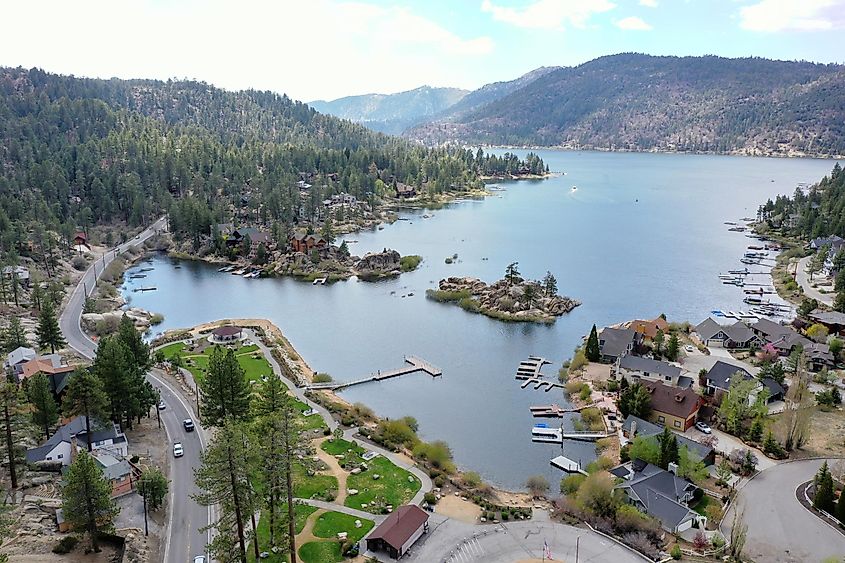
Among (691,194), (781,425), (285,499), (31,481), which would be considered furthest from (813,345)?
(691,194)

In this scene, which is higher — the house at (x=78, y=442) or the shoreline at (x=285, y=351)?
the house at (x=78, y=442)

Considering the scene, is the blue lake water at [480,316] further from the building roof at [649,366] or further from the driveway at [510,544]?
the driveway at [510,544]

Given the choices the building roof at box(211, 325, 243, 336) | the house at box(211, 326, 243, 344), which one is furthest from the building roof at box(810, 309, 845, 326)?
the building roof at box(211, 325, 243, 336)

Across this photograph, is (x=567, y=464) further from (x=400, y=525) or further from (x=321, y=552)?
(x=321, y=552)

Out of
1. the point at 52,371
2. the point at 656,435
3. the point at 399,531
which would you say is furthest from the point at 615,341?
the point at 52,371

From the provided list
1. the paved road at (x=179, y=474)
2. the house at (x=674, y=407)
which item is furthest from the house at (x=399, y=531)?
the house at (x=674, y=407)

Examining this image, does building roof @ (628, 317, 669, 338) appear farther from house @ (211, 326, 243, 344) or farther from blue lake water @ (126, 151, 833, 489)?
house @ (211, 326, 243, 344)
